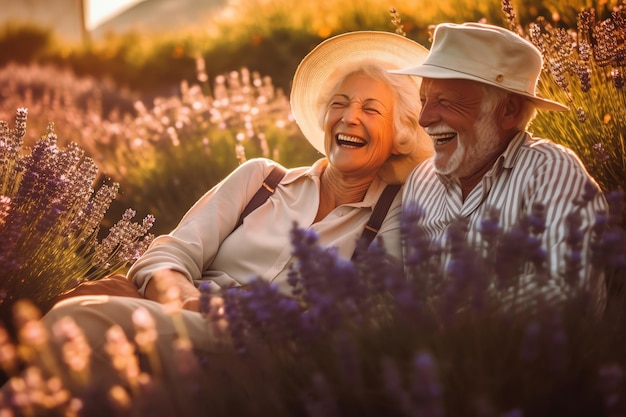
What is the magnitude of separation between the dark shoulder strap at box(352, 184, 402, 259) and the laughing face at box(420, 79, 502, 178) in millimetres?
456

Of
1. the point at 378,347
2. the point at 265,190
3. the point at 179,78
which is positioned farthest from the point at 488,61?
the point at 179,78

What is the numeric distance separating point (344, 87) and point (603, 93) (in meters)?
1.27

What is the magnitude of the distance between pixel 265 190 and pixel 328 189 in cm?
31

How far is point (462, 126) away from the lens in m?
3.55

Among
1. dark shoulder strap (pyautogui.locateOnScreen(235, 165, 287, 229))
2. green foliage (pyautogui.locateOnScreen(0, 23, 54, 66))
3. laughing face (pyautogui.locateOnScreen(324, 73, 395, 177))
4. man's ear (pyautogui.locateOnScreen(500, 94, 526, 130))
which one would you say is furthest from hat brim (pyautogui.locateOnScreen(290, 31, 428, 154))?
green foliage (pyautogui.locateOnScreen(0, 23, 54, 66))

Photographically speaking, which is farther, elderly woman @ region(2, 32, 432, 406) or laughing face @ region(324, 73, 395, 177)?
laughing face @ region(324, 73, 395, 177)

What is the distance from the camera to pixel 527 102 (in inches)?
143

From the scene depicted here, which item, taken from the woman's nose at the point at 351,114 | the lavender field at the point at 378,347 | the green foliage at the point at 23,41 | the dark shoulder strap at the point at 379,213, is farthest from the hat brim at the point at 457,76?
the green foliage at the point at 23,41

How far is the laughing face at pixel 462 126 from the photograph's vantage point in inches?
140

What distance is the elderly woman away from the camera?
12.8 feet

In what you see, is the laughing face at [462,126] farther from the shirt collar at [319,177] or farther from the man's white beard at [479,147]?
the shirt collar at [319,177]

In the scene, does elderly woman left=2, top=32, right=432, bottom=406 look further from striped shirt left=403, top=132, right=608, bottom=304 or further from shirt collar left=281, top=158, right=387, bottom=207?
striped shirt left=403, top=132, right=608, bottom=304

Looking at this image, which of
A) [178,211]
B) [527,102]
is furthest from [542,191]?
[178,211]

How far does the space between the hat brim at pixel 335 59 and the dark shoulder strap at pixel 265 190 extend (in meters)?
0.43
